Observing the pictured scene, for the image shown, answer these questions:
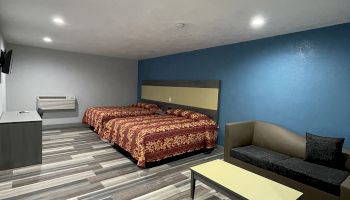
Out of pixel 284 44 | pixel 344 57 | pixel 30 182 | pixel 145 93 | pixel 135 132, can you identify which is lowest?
pixel 30 182

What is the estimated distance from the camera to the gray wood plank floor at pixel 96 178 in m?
2.38

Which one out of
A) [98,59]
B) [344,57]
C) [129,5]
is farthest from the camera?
[98,59]

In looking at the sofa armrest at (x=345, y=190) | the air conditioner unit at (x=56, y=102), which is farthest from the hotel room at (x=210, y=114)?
the air conditioner unit at (x=56, y=102)

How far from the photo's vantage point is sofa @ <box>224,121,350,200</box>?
206 centimetres

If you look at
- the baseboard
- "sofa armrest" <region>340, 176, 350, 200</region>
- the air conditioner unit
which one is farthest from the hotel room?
the baseboard

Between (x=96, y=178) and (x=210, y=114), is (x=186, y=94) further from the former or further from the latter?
(x=96, y=178)

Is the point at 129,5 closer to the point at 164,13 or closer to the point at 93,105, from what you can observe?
the point at 164,13

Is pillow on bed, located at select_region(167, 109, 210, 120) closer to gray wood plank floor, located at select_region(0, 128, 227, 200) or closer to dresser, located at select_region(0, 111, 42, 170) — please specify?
gray wood plank floor, located at select_region(0, 128, 227, 200)

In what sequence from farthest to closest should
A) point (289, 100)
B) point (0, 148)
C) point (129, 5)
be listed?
point (289, 100)
point (0, 148)
point (129, 5)

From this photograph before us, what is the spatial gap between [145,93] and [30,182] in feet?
14.0

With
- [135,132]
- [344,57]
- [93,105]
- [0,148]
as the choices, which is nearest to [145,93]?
[93,105]

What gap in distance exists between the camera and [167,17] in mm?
2510

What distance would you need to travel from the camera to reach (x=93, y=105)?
608cm

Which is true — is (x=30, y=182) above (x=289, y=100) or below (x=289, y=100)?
below
